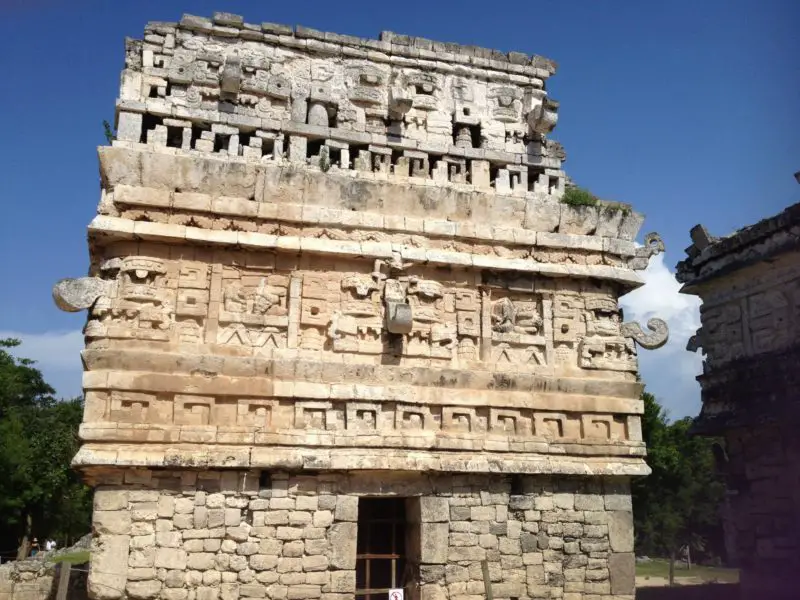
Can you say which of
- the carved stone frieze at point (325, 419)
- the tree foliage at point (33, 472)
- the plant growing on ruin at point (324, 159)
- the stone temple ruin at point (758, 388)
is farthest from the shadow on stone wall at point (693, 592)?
the tree foliage at point (33, 472)

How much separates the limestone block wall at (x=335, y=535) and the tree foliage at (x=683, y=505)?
23.5 m

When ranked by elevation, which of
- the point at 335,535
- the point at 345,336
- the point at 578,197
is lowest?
the point at 335,535

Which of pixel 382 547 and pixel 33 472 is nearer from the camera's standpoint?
pixel 382 547

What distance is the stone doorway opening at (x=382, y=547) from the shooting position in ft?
30.2

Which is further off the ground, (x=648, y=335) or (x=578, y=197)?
(x=578, y=197)

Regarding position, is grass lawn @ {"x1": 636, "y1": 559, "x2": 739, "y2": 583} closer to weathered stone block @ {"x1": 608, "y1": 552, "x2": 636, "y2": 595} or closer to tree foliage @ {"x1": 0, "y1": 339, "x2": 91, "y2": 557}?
weathered stone block @ {"x1": 608, "y1": 552, "x2": 636, "y2": 595}

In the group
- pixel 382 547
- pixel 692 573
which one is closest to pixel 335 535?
pixel 382 547

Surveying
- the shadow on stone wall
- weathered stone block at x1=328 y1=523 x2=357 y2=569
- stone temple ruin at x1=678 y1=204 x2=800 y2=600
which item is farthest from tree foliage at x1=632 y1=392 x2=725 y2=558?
weathered stone block at x1=328 y1=523 x2=357 y2=569

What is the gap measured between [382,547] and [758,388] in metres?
9.26

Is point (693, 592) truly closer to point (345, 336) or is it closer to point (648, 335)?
point (648, 335)

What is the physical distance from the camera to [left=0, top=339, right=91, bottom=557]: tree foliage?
2583 centimetres

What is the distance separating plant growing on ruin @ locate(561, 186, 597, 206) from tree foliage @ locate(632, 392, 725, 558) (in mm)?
22917

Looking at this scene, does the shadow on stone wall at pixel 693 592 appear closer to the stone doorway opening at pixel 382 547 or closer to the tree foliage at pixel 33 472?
the stone doorway opening at pixel 382 547

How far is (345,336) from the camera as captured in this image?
9.38m
